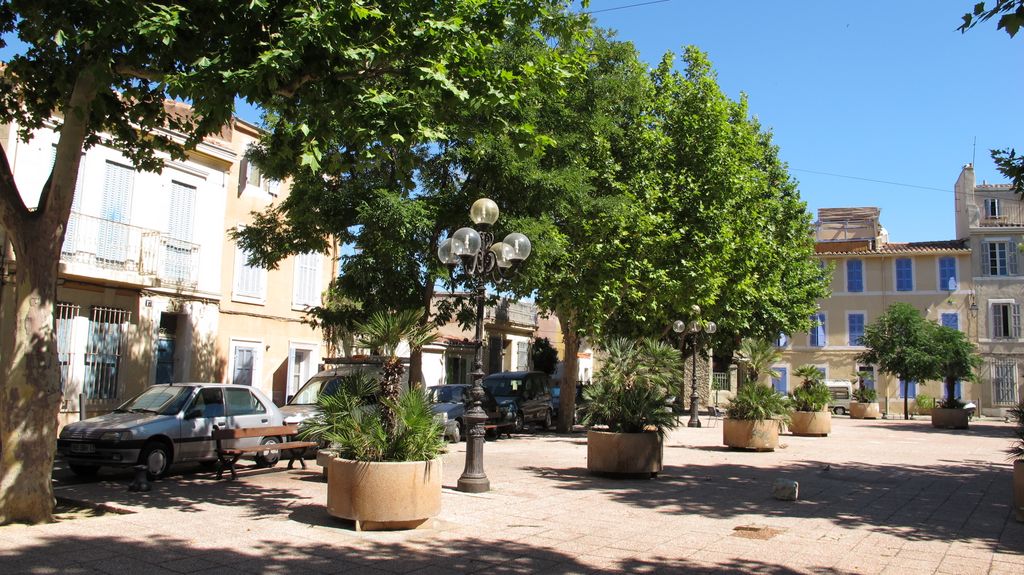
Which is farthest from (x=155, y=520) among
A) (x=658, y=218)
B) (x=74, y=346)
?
(x=658, y=218)

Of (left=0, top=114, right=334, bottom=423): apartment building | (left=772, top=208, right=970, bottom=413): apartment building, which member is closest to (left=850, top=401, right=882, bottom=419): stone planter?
(left=772, top=208, right=970, bottom=413): apartment building

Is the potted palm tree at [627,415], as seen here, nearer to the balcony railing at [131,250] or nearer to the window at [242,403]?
the window at [242,403]

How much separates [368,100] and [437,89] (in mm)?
838

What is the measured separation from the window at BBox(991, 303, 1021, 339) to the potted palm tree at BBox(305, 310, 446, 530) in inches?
1631

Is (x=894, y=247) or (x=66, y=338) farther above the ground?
(x=894, y=247)

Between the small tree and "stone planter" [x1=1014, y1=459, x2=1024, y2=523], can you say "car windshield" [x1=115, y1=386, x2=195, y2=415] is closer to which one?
"stone planter" [x1=1014, y1=459, x2=1024, y2=523]

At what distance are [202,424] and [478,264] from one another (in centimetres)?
521

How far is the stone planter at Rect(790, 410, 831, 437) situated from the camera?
819 inches

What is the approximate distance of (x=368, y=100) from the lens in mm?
7719

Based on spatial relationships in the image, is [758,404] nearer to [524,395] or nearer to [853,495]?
[853,495]

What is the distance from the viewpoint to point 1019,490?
Answer: 8.66 m

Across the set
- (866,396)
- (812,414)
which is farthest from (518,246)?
(866,396)

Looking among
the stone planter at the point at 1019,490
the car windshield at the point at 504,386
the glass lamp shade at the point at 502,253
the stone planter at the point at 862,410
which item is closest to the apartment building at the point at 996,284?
the stone planter at the point at 862,410

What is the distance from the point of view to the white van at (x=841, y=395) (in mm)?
38125
